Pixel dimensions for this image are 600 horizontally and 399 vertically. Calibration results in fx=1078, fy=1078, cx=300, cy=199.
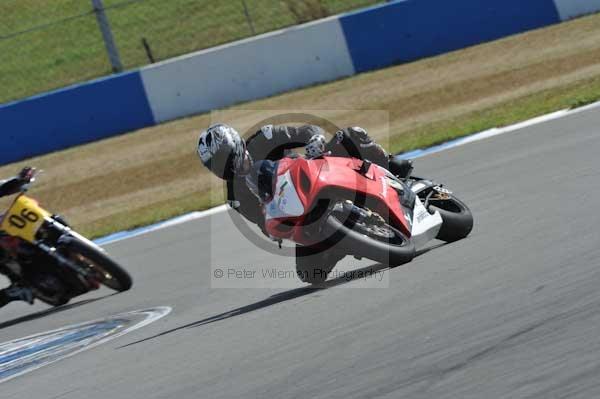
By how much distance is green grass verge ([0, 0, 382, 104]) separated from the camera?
19.0 metres

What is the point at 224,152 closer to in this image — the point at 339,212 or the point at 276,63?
the point at 339,212

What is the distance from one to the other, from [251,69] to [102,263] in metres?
9.76

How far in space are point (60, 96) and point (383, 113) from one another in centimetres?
545

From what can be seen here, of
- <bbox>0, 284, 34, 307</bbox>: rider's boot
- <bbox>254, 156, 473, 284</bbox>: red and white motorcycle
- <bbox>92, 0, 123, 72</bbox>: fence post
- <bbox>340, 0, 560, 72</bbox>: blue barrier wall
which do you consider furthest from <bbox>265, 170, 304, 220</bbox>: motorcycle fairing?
<bbox>92, 0, 123, 72</bbox>: fence post

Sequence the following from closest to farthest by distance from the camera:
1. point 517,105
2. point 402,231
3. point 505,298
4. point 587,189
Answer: point 505,298 < point 402,231 < point 587,189 < point 517,105

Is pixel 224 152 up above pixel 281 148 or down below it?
above

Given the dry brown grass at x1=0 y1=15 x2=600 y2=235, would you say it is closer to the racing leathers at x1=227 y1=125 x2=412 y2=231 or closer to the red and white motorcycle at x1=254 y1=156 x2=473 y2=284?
the racing leathers at x1=227 y1=125 x2=412 y2=231

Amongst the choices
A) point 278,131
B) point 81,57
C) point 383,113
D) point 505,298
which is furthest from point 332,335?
point 81,57

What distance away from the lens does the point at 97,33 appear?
19875mm

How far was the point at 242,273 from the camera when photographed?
8.65 m

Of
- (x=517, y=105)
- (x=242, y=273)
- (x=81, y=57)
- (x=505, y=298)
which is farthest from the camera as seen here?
(x=81, y=57)

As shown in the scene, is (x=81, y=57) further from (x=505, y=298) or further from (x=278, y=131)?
(x=505, y=298)

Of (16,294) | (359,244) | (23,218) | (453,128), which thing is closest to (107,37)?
(453,128)

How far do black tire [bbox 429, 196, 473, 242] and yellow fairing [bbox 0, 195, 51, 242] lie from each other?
3.44 metres
